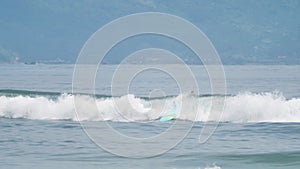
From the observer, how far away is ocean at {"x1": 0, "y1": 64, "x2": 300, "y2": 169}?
29938 millimetres

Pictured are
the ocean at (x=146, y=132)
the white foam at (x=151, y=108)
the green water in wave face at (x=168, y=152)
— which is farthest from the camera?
the white foam at (x=151, y=108)

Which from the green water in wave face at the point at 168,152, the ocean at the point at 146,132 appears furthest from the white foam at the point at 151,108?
the green water in wave face at the point at 168,152

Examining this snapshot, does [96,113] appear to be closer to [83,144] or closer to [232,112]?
[232,112]

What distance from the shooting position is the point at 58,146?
33031 millimetres

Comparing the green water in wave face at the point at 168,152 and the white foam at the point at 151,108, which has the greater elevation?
the white foam at the point at 151,108

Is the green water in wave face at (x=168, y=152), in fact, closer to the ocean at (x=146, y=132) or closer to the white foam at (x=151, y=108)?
the ocean at (x=146, y=132)

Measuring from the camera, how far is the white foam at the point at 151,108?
43656 millimetres

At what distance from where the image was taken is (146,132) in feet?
123

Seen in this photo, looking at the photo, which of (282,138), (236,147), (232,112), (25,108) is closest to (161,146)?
(236,147)

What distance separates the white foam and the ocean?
0.05m

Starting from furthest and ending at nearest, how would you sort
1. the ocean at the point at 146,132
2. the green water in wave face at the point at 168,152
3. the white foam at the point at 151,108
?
the white foam at the point at 151,108, the ocean at the point at 146,132, the green water in wave face at the point at 168,152

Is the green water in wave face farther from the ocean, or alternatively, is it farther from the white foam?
the white foam

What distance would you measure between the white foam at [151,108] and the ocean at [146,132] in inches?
2.1

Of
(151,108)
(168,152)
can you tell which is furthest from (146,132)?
(151,108)
